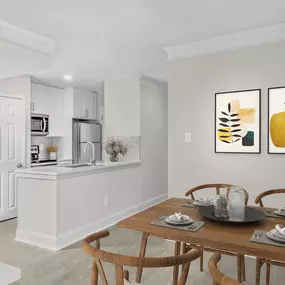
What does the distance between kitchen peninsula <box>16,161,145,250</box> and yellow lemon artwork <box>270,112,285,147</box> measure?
220 centimetres

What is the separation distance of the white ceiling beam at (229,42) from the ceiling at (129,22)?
0.11 metres

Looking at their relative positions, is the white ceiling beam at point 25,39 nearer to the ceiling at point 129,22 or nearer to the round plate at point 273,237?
the ceiling at point 129,22

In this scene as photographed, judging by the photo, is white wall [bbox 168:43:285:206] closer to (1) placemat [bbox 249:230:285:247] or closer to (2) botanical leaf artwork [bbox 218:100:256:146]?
(2) botanical leaf artwork [bbox 218:100:256:146]

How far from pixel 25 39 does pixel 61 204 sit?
6.25ft

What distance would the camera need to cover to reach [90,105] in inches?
238

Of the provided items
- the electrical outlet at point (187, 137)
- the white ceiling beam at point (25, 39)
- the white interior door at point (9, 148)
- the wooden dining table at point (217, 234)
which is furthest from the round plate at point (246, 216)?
the white interior door at point (9, 148)

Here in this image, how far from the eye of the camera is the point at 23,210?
344cm

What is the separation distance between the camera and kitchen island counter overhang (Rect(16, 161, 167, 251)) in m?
3.21

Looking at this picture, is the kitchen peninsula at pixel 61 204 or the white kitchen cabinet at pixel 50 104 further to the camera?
the white kitchen cabinet at pixel 50 104

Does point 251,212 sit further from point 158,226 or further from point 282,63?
point 282,63

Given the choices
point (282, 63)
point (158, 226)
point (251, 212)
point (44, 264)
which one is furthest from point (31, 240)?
point (282, 63)

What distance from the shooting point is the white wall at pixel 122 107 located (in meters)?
4.84

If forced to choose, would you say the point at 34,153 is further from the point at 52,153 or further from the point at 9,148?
the point at 9,148

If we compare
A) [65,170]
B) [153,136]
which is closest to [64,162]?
[153,136]
